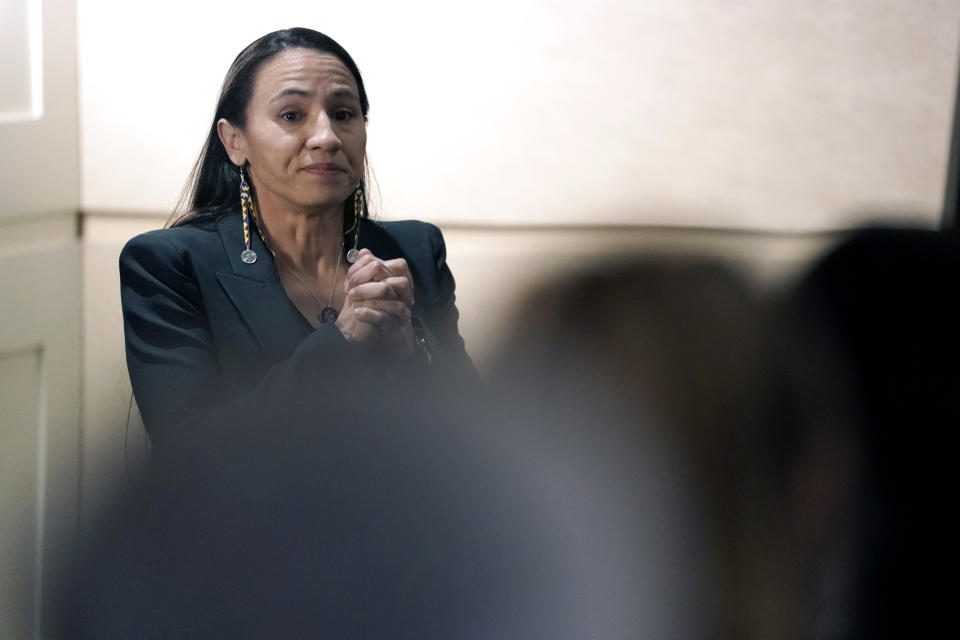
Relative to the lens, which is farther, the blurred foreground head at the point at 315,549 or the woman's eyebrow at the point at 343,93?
the woman's eyebrow at the point at 343,93

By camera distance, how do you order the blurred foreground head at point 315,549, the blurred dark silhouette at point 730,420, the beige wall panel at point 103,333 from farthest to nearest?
the beige wall panel at point 103,333 → the blurred dark silhouette at point 730,420 → the blurred foreground head at point 315,549

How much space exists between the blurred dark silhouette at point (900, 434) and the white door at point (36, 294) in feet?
2.35

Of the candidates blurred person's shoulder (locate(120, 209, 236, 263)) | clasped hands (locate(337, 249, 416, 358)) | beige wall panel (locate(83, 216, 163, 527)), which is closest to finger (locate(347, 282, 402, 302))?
clasped hands (locate(337, 249, 416, 358))

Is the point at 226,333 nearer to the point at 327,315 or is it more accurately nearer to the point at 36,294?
the point at 327,315

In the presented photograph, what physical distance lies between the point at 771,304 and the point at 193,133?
567 millimetres

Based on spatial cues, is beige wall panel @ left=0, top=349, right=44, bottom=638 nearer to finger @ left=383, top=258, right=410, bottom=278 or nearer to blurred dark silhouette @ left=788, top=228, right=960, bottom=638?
finger @ left=383, top=258, right=410, bottom=278

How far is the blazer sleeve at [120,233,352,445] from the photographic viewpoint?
1.05 meters

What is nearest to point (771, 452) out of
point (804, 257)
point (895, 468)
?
point (895, 468)

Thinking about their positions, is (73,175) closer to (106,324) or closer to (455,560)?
(106,324)

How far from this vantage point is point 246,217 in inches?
43.1

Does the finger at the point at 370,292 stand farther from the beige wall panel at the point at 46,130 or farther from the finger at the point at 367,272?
the beige wall panel at the point at 46,130

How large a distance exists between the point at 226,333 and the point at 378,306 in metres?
0.14

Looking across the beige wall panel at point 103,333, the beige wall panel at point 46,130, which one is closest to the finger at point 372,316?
the beige wall panel at point 103,333

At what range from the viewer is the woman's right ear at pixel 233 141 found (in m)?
1.10
